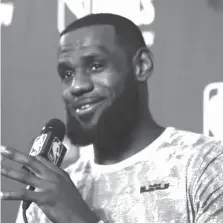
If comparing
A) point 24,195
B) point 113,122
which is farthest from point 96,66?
point 24,195

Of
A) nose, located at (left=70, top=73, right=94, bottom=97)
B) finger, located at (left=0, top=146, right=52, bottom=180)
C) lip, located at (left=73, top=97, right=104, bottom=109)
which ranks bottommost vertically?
finger, located at (left=0, top=146, right=52, bottom=180)

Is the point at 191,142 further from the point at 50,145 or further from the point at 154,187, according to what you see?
→ the point at 50,145

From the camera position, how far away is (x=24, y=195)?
2.37 ft

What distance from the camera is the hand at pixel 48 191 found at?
2.39 feet

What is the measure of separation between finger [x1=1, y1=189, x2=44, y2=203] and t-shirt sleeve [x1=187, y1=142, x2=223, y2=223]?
310 millimetres

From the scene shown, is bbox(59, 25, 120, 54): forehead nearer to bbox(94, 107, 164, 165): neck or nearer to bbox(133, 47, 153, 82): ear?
bbox(133, 47, 153, 82): ear

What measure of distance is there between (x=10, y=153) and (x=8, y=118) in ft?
1.46

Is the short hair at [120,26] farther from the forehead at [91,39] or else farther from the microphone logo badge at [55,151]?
the microphone logo badge at [55,151]

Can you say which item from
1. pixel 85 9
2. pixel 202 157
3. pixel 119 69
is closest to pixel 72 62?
pixel 119 69

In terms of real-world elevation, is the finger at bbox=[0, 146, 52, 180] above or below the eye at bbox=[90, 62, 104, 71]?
below

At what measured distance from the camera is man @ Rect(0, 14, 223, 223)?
89 centimetres

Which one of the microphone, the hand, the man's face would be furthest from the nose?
the hand

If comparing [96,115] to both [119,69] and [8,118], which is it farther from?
[8,118]

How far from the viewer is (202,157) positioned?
3.03ft
